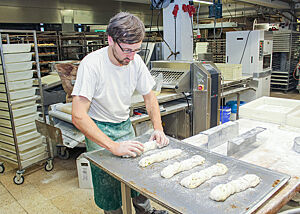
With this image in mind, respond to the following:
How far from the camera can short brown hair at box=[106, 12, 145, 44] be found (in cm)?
137

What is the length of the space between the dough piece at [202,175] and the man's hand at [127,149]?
33 centimetres

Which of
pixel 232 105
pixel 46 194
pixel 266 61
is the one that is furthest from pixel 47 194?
pixel 266 61

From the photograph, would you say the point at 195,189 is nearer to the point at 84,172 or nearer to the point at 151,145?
the point at 151,145

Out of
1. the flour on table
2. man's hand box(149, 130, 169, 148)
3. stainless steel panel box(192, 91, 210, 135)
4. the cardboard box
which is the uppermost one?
man's hand box(149, 130, 169, 148)

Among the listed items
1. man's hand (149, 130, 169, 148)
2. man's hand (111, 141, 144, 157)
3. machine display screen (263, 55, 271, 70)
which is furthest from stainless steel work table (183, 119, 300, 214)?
machine display screen (263, 55, 271, 70)

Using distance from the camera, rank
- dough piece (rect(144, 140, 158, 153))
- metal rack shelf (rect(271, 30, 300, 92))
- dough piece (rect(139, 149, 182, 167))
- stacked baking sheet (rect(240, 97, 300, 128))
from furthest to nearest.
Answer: metal rack shelf (rect(271, 30, 300, 92)) → stacked baking sheet (rect(240, 97, 300, 128)) → dough piece (rect(144, 140, 158, 153)) → dough piece (rect(139, 149, 182, 167))

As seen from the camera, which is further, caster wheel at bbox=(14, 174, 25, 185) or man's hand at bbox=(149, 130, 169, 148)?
caster wheel at bbox=(14, 174, 25, 185)

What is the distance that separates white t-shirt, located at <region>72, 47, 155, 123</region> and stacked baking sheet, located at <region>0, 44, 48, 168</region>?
1.55 metres

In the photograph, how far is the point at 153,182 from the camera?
3.88ft

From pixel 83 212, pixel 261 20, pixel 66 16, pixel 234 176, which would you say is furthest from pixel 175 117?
pixel 261 20

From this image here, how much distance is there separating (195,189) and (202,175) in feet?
0.33

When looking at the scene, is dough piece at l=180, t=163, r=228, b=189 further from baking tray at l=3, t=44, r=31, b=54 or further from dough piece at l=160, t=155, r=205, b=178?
baking tray at l=3, t=44, r=31, b=54

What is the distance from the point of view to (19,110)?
9.38 ft

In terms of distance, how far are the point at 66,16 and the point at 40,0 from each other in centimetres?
72
